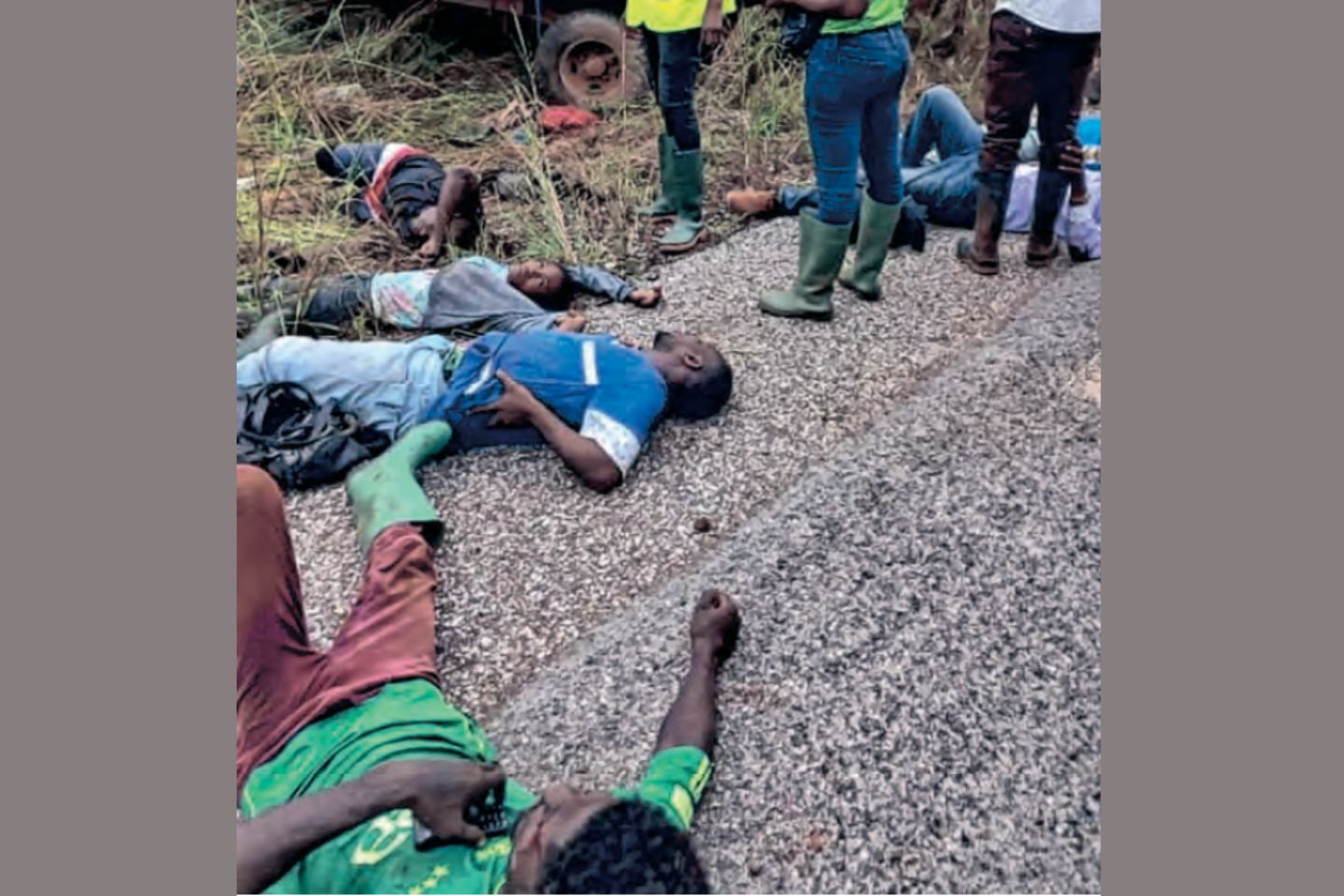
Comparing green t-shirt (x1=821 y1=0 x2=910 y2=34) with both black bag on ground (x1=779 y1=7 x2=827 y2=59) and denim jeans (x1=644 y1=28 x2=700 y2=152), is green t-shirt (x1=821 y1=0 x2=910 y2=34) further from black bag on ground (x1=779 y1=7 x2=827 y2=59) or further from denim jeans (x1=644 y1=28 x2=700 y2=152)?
denim jeans (x1=644 y1=28 x2=700 y2=152)

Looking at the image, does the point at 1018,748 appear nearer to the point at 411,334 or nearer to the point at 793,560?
the point at 793,560

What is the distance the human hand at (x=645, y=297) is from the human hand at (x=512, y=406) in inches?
40.0

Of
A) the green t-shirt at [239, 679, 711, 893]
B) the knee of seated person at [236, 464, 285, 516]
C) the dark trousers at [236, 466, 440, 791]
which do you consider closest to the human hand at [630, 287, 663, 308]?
the dark trousers at [236, 466, 440, 791]

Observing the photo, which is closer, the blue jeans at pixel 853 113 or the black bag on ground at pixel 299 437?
the black bag on ground at pixel 299 437

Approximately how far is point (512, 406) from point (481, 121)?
3522 mm

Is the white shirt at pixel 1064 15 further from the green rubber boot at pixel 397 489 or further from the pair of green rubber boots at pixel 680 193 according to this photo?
the green rubber boot at pixel 397 489

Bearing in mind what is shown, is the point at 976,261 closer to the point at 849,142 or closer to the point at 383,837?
the point at 849,142

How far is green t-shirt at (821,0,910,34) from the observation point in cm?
346

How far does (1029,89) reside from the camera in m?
4.08

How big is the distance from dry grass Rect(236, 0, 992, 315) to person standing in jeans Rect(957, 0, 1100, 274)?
1129 mm

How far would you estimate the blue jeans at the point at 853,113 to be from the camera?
3527mm

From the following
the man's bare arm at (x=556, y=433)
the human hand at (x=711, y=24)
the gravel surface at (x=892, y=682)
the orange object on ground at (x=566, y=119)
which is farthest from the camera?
the orange object on ground at (x=566, y=119)

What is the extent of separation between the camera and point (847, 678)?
2287 millimetres

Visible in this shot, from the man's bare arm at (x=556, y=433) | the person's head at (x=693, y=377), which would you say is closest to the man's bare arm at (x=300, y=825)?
the man's bare arm at (x=556, y=433)
